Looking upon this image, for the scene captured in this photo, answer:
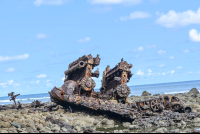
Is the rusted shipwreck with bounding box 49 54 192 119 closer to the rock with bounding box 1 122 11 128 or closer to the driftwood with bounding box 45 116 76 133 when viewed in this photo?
the driftwood with bounding box 45 116 76 133

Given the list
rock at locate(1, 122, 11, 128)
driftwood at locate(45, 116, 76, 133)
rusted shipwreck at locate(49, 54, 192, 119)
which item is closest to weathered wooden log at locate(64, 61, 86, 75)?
rusted shipwreck at locate(49, 54, 192, 119)

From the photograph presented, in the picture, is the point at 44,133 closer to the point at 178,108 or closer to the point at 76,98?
the point at 76,98

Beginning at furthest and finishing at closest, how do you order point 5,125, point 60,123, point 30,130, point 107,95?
1. point 107,95
2. point 60,123
3. point 5,125
4. point 30,130

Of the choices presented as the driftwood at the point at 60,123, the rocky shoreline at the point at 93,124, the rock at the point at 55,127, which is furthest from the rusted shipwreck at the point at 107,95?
the rock at the point at 55,127

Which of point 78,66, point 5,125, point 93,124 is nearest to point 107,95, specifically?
point 78,66

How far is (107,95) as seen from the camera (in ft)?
A: 56.4

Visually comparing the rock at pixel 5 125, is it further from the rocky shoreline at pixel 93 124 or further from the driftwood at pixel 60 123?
the driftwood at pixel 60 123

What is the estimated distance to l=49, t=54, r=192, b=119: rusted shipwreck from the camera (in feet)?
46.4

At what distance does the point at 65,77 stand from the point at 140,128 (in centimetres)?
854

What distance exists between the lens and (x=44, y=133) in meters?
10.8

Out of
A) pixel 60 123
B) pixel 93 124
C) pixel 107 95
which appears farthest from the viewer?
pixel 107 95

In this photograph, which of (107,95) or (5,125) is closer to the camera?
(5,125)

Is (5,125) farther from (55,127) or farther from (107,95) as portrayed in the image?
(107,95)

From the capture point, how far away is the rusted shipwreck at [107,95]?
46.4ft
